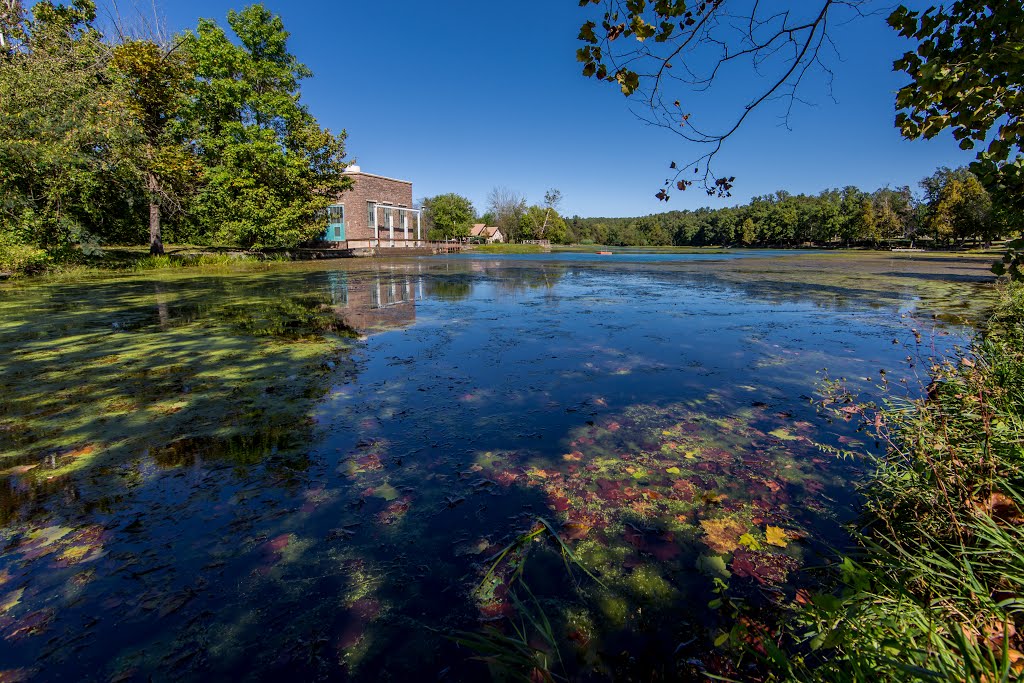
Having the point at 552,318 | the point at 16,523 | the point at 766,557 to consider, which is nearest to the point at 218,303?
the point at 552,318

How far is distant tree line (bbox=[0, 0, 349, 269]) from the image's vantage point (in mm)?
15289

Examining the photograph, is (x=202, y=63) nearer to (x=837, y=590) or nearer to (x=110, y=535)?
(x=110, y=535)

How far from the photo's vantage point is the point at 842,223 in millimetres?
78000

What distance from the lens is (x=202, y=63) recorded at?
78.5 ft

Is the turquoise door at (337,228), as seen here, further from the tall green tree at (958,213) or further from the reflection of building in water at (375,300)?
the tall green tree at (958,213)

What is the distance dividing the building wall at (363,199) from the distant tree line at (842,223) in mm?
40333

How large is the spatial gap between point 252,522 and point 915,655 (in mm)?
3289

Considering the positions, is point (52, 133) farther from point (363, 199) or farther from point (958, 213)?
point (958, 213)

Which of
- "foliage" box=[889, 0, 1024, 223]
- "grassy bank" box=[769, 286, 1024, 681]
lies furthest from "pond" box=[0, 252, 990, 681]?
"foliage" box=[889, 0, 1024, 223]

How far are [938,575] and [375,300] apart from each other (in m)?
12.3

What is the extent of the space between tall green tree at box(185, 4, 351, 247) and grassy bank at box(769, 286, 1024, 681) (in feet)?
93.8

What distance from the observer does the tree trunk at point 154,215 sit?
20.5 meters

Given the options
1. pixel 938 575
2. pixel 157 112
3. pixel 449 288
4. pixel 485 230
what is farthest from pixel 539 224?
pixel 938 575

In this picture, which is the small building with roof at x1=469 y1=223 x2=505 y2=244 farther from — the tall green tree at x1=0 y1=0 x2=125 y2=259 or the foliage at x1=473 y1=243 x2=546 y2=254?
the tall green tree at x1=0 y1=0 x2=125 y2=259
